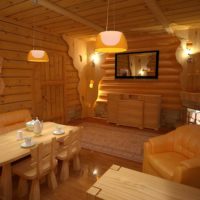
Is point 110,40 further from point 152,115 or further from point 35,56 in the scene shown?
point 152,115

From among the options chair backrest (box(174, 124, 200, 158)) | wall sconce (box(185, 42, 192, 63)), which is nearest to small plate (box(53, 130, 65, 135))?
chair backrest (box(174, 124, 200, 158))

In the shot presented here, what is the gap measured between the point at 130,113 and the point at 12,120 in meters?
3.50

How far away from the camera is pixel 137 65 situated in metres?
5.80

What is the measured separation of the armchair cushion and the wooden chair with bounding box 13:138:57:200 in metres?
1.45

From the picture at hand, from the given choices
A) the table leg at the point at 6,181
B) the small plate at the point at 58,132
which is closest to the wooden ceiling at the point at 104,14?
the small plate at the point at 58,132

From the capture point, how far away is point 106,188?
1618 millimetres

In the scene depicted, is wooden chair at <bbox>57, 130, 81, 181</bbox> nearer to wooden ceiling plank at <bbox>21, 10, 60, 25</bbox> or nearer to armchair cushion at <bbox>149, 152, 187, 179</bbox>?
armchair cushion at <bbox>149, 152, 187, 179</bbox>

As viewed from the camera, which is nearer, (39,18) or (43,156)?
(43,156)

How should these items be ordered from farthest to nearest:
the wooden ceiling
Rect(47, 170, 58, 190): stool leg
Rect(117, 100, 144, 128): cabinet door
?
1. Rect(117, 100, 144, 128): cabinet door
2. the wooden ceiling
3. Rect(47, 170, 58, 190): stool leg

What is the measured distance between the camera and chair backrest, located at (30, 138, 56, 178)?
2.09 m

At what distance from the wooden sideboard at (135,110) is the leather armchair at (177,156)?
2.46 meters

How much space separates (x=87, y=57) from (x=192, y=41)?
3.75 meters

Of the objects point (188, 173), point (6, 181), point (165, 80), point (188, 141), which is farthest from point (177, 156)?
point (165, 80)

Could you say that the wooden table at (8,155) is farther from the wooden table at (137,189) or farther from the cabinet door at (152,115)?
the cabinet door at (152,115)
